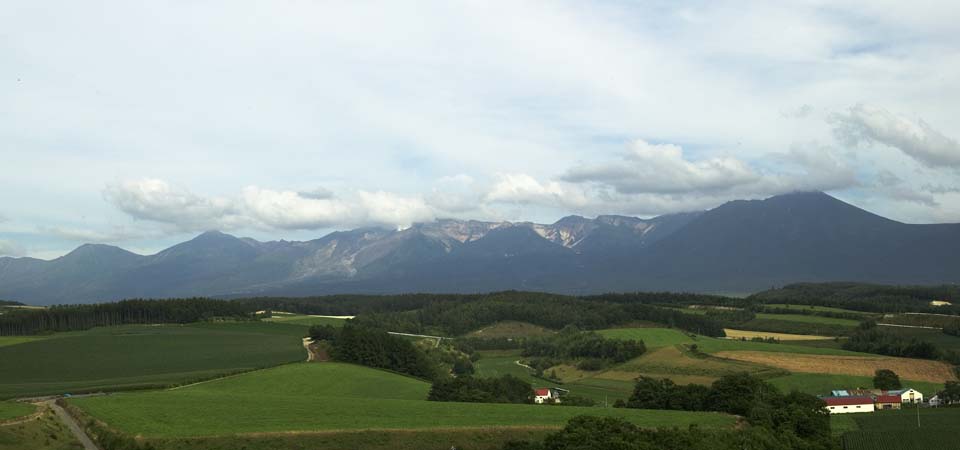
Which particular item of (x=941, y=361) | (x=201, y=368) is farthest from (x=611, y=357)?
(x=201, y=368)

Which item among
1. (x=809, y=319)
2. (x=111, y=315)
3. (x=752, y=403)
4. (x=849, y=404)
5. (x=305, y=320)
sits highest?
(x=111, y=315)

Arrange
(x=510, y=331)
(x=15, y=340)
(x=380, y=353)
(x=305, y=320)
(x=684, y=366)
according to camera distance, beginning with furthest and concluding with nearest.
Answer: (x=305, y=320), (x=510, y=331), (x=15, y=340), (x=684, y=366), (x=380, y=353)

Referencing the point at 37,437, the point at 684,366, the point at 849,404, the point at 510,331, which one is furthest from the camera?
the point at 510,331

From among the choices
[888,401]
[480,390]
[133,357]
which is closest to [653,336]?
[888,401]

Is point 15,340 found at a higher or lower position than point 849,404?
higher

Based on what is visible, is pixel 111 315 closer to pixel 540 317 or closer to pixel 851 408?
pixel 540 317

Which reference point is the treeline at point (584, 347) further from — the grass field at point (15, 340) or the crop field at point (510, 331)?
the grass field at point (15, 340)

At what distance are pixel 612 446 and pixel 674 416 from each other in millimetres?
23827

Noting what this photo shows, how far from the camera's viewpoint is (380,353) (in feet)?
335

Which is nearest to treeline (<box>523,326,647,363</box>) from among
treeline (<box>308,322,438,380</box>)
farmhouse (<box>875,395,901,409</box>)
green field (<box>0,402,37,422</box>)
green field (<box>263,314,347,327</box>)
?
treeline (<box>308,322,438,380</box>)

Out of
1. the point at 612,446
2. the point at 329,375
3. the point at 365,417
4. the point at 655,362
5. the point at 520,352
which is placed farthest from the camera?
the point at 520,352

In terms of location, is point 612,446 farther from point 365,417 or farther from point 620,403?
point 620,403

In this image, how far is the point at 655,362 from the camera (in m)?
117

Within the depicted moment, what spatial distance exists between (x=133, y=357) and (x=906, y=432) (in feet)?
297
